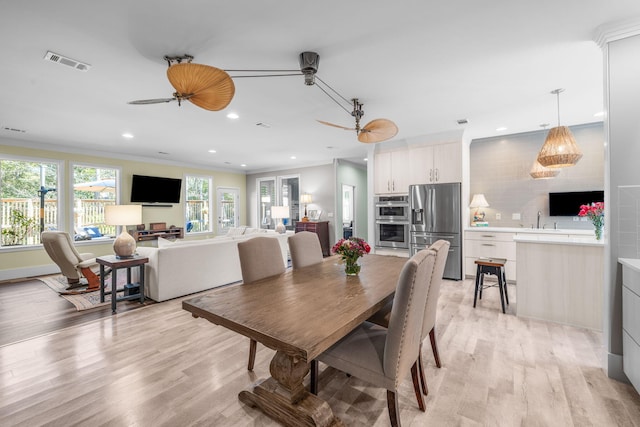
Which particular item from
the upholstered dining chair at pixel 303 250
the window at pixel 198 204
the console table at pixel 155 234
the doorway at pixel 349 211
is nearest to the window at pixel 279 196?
the doorway at pixel 349 211

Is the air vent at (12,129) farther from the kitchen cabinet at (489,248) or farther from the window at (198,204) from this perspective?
the kitchen cabinet at (489,248)

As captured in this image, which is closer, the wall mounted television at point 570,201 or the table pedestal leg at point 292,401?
the table pedestal leg at point 292,401

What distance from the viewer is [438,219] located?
479 centimetres

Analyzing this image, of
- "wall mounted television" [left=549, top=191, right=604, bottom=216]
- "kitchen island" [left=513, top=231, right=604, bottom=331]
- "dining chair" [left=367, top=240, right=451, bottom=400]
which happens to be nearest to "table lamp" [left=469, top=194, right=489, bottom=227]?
"wall mounted television" [left=549, top=191, right=604, bottom=216]

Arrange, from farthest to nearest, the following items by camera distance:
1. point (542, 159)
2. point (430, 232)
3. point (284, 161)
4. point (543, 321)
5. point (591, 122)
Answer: point (284, 161) → point (430, 232) → point (591, 122) → point (542, 159) → point (543, 321)

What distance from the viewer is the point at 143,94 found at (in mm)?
3115

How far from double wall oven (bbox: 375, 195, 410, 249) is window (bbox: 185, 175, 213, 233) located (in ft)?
16.7

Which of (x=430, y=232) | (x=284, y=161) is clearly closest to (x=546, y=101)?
(x=430, y=232)

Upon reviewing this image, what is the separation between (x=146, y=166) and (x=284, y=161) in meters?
3.32

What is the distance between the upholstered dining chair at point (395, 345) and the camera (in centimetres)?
135

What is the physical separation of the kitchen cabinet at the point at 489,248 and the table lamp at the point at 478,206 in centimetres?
41

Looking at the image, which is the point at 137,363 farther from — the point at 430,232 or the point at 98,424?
the point at 430,232

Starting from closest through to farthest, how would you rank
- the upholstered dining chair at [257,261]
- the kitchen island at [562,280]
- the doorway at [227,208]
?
1. the upholstered dining chair at [257,261]
2. the kitchen island at [562,280]
3. the doorway at [227,208]

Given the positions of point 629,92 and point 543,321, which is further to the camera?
point 543,321
